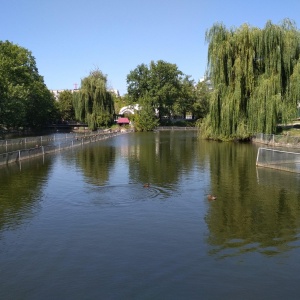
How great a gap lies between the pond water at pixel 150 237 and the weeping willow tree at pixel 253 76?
20.8 metres

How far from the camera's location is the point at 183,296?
838cm

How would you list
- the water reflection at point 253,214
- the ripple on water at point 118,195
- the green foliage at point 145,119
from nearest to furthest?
the water reflection at point 253,214, the ripple on water at point 118,195, the green foliage at point 145,119

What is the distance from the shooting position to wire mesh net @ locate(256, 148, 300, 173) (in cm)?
2503

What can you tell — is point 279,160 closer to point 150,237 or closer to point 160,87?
point 150,237

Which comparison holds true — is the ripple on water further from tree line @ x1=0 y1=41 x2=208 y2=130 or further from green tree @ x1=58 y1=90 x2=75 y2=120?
green tree @ x1=58 y1=90 x2=75 y2=120

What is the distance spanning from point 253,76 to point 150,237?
36.4 metres

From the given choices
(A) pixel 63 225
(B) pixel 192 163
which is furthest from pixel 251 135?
(A) pixel 63 225

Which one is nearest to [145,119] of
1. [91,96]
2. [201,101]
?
[91,96]

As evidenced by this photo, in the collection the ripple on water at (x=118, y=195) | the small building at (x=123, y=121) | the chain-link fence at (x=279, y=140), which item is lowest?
the ripple on water at (x=118, y=195)

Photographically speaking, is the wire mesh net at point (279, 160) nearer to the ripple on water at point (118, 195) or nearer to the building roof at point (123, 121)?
the ripple on water at point (118, 195)

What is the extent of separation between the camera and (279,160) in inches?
1033

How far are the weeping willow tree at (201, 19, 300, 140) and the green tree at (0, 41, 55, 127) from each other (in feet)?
113

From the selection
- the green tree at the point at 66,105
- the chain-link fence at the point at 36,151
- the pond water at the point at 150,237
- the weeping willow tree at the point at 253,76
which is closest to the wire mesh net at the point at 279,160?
the pond water at the point at 150,237

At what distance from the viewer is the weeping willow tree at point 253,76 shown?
1674 inches
